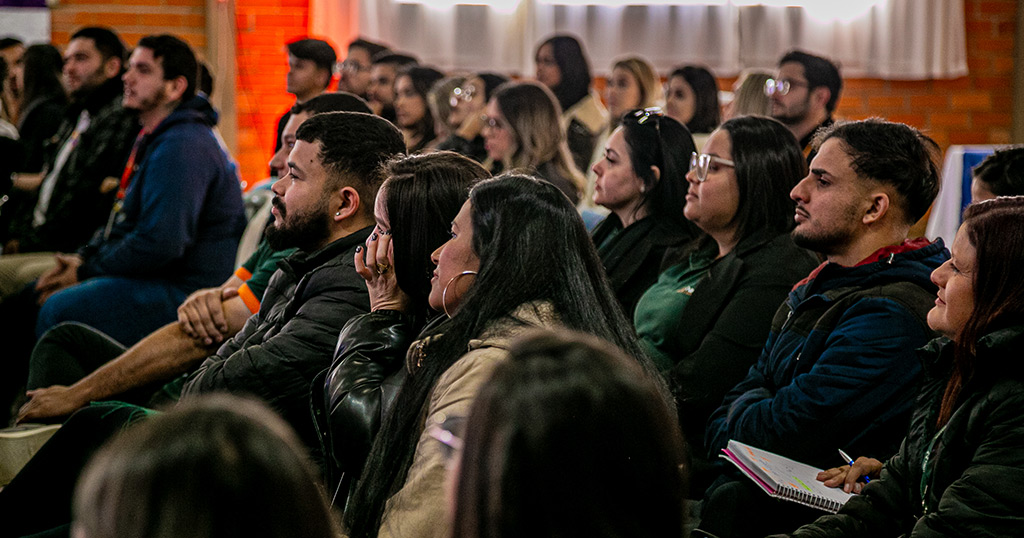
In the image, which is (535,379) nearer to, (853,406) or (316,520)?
(316,520)

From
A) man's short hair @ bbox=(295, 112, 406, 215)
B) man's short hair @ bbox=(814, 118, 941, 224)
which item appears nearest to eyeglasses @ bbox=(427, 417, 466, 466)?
man's short hair @ bbox=(295, 112, 406, 215)

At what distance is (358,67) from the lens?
6.03 meters

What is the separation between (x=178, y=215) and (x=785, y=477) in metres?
2.45

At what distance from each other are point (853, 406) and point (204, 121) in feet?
8.89

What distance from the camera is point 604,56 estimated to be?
681 centimetres

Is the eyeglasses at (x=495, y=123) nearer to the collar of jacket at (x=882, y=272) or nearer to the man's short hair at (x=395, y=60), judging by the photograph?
the man's short hair at (x=395, y=60)

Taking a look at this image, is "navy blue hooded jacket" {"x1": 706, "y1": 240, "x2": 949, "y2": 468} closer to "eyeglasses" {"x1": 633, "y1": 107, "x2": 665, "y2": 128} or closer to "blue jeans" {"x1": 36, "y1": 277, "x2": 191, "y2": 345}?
"eyeglasses" {"x1": 633, "y1": 107, "x2": 665, "y2": 128}

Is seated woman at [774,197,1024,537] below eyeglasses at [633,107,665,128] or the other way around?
below

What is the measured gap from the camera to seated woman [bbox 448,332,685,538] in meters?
0.89

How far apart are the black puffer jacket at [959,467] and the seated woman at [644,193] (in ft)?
3.84

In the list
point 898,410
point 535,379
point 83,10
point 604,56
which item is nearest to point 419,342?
point 535,379

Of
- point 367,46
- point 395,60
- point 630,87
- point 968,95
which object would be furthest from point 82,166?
point 968,95

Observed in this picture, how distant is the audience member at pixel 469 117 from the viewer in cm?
489

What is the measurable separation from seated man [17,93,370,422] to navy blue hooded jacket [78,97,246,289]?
2.15 ft
